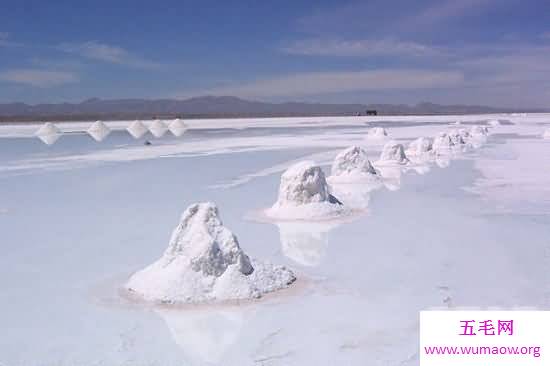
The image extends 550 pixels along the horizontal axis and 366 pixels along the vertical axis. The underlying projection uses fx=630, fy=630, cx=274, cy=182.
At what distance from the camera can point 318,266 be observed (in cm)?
513

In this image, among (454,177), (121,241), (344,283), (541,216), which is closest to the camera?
(344,283)

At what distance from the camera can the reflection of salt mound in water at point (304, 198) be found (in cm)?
707

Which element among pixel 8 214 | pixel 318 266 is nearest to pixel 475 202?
pixel 318 266

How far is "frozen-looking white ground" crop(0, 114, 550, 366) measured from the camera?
Answer: 3.55m

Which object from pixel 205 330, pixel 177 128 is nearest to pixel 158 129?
pixel 177 128

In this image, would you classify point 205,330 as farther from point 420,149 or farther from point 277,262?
point 420,149

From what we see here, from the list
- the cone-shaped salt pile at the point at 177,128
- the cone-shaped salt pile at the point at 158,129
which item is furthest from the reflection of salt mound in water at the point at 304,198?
the cone-shaped salt pile at the point at 177,128

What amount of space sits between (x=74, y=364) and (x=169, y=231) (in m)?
3.29

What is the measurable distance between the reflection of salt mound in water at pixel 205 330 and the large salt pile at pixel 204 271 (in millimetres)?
189

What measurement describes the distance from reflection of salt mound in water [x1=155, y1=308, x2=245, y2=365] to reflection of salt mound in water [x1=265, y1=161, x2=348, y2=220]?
3098 mm

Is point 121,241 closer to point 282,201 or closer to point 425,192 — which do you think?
point 282,201

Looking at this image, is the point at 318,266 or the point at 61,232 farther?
the point at 61,232

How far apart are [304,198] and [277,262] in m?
2.03

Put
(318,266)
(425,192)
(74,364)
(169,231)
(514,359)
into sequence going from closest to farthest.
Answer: (514,359), (74,364), (318,266), (169,231), (425,192)
